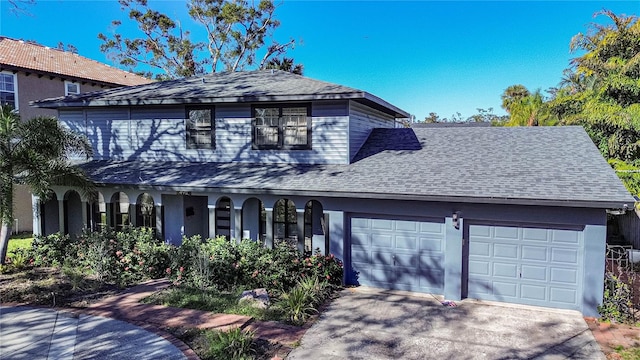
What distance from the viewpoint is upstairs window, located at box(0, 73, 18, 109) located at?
17.5 m

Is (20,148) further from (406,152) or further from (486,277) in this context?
(486,277)

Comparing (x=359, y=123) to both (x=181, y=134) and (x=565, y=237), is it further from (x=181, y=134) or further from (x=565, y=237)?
(x=565, y=237)

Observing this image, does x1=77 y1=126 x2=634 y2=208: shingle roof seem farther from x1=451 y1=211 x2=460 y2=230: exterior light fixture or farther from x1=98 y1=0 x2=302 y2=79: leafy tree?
x1=98 y1=0 x2=302 y2=79: leafy tree

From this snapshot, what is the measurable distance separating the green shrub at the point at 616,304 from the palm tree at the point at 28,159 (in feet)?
43.7

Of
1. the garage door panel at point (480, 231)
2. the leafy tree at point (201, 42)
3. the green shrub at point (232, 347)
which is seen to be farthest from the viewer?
the leafy tree at point (201, 42)

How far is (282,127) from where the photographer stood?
39.3 feet

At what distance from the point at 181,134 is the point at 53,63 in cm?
1278

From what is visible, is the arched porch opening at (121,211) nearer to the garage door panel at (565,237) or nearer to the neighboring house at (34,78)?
the neighboring house at (34,78)

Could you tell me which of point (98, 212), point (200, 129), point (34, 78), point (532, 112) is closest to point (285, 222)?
point (200, 129)

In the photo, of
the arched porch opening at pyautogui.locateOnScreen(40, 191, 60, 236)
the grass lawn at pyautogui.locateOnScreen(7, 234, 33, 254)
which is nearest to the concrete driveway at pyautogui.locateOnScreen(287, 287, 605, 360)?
the arched porch opening at pyautogui.locateOnScreen(40, 191, 60, 236)

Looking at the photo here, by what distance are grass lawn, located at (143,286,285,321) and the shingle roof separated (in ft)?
9.02

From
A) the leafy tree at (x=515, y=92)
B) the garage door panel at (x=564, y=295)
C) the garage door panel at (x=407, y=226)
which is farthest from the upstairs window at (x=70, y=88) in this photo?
the leafy tree at (x=515, y=92)

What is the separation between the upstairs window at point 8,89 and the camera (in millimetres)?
17484

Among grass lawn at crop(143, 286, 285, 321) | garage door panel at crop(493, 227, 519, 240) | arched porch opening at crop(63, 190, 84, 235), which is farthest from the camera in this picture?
arched porch opening at crop(63, 190, 84, 235)
